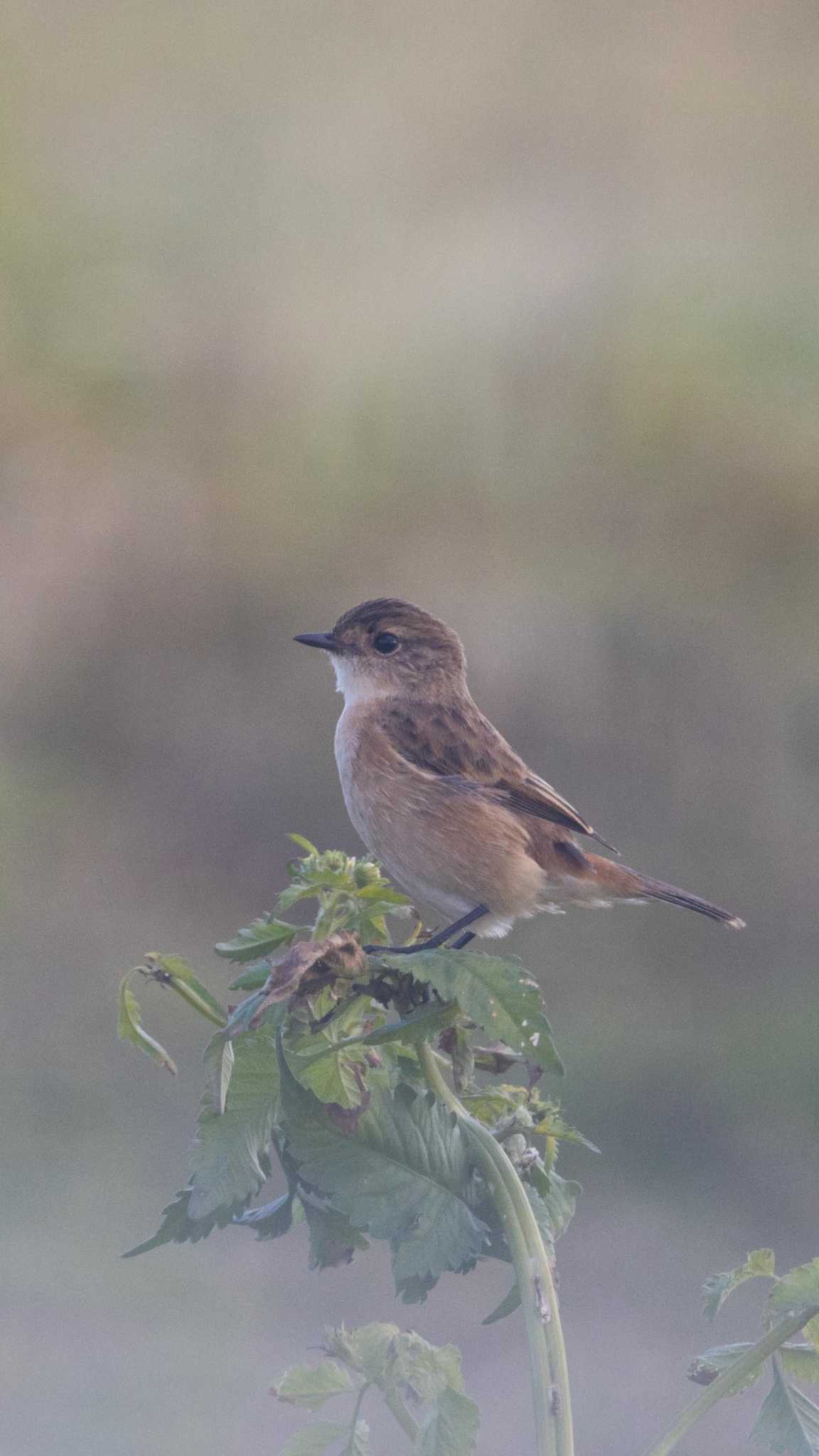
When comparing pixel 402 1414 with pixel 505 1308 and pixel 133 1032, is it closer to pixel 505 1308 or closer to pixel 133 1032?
pixel 505 1308

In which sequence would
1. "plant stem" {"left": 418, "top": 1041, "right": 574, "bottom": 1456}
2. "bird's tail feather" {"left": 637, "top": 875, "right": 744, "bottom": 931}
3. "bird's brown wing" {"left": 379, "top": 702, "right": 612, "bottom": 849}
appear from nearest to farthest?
"plant stem" {"left": 418, "top": 1041, "right": 574, "bottom": 1456} < "bird's tail feather" {"left": 637, "top": 875, "right": 744, "bottom": 931} < "bird's brown wing" {"left": 379, "top": 702, "right": 612, "bottom": 849}

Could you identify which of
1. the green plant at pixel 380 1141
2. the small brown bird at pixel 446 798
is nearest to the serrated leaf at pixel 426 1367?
the green plant at pixel 380 1141

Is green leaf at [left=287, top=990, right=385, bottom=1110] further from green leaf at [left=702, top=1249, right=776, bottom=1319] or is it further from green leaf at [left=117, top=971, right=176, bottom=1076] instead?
green leaf at [left=702, top=1249, right=776, bottom=1319]

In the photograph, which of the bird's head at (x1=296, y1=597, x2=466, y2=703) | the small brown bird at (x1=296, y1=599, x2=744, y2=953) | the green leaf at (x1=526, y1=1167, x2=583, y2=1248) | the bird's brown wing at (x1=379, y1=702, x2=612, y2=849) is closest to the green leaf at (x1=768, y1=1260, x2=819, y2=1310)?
the green leaf at (x1=526, y1=1167, x2=583, y2=1248)

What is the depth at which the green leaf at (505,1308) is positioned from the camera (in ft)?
2.19

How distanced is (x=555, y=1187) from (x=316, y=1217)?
0.44ft

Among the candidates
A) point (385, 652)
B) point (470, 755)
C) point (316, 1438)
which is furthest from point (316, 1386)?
point (385, 652)

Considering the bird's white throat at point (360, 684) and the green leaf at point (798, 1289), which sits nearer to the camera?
the green leaf at point (798, 1289)

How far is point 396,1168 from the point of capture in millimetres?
658

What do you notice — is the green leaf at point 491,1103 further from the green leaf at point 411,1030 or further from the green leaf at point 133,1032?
the green leaf at point 133,1032

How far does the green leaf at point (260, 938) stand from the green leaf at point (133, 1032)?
1.9 inches

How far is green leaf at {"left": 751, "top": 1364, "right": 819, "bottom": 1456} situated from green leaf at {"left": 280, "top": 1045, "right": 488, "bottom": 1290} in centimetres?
16

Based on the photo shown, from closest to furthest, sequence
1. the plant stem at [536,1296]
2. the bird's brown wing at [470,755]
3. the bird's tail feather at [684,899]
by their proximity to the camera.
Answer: the plant stem at [536,1296] → the bird's tail feather at [684,899] → the bird's brown wing at [470,755]

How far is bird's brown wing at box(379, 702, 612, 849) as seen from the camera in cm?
136
